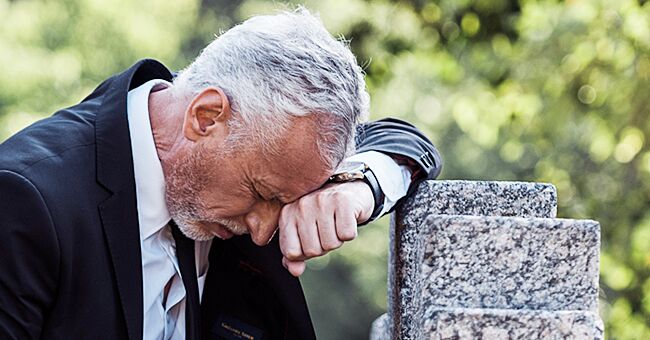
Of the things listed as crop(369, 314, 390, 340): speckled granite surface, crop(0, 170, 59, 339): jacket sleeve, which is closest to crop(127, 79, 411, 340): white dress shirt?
crop(0, 170, 59, 339): jacket sleeve

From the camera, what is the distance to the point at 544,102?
7957 millimetres

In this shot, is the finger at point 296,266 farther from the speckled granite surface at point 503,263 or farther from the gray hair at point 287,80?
the speckled granite surface at point 503,263

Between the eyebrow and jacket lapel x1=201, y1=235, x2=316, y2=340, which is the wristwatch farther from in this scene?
jacket lapel x1=201, y1=235, x2=316, y2=340

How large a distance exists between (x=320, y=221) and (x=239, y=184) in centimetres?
29

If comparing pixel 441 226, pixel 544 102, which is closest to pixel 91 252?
pixel 441 226

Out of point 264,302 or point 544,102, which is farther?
point 544,102

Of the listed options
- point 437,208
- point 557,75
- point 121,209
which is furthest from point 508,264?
point 557,75

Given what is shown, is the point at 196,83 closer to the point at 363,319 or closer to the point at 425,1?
the point at 425,1

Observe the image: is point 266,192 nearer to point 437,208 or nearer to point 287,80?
point 287,80

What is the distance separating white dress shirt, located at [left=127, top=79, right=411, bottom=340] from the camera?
10.1 ft

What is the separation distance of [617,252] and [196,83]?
5583 mm

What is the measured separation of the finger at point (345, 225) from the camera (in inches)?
112

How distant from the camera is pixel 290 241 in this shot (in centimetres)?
288

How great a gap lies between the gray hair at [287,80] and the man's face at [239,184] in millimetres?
40
